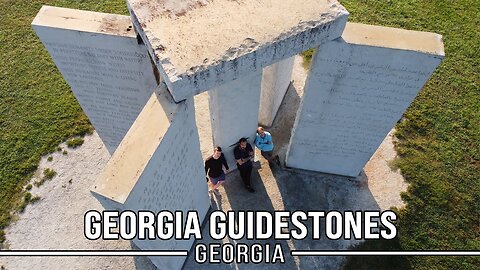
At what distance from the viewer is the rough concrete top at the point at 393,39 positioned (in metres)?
5.32

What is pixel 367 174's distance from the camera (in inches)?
334

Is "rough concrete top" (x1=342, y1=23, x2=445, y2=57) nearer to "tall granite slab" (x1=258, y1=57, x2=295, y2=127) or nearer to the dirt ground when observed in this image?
"tall granite slab" (x1=258, y1=57, x2=295, y2=127)

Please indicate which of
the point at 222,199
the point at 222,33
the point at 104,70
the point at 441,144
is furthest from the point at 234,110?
the point at 441,144

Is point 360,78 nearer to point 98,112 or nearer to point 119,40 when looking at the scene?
point 119,40

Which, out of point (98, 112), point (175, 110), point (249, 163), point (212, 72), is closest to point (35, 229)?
point (98, 112)

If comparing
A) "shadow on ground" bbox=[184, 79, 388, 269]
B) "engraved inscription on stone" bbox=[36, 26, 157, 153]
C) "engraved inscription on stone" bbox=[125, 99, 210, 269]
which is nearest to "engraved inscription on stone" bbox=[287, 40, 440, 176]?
"shadow on ground" bbox=[184, 79, 388, 269]

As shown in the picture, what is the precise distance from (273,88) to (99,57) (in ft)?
11.9

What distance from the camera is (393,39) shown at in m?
5.43

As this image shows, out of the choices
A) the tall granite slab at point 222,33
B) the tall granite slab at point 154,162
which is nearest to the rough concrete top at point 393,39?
the tall granite slab at point 222,33

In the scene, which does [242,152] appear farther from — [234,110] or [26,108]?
[26,108]

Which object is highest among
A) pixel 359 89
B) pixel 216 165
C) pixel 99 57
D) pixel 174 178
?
pixel 99 57

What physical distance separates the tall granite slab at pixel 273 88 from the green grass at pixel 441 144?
295cm

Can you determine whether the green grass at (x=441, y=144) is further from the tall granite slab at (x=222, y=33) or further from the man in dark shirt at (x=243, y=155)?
the tall granite slab at (x=222, y=33)

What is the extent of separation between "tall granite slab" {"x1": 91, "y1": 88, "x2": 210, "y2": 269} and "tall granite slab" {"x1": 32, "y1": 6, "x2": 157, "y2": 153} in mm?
1208
